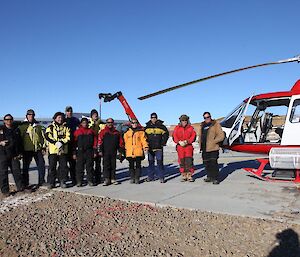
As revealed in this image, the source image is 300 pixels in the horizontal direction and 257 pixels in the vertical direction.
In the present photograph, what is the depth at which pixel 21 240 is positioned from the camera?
462 centimetres

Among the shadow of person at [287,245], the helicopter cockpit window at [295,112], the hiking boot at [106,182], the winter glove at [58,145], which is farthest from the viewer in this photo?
the hiking boot at [106,182]

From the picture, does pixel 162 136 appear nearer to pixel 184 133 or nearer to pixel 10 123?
pixel 184 133

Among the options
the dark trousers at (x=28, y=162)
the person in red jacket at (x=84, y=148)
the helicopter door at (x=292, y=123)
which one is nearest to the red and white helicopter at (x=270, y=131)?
the helicopter door at (x=292, y=123)

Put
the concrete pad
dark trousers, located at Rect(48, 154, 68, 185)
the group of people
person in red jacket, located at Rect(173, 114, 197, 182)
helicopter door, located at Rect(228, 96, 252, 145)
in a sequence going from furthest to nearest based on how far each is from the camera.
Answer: helicopter door, located at Rect(228, 96, 252, 145), person in red jacket, located at Rect(173, 114, 197, 182), dark trousers, located at Rect(48, 154, 68, 185), the group of people, the concrete pad

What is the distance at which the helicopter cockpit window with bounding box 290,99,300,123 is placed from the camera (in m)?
8.32

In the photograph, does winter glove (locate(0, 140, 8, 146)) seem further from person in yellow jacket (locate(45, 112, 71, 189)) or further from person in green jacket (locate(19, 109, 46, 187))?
person in yellow jacket (locate(45, 112, 71, 189))

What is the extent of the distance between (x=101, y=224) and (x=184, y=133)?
422 centimetres

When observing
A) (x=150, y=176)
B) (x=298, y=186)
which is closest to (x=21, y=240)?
(x=150, y=176)

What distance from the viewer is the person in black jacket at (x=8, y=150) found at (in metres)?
7.30

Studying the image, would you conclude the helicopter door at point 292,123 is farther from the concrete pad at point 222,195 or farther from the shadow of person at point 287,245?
the shadow of person at point 287,245

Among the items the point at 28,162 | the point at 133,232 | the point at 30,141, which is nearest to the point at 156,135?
the point at 30,141

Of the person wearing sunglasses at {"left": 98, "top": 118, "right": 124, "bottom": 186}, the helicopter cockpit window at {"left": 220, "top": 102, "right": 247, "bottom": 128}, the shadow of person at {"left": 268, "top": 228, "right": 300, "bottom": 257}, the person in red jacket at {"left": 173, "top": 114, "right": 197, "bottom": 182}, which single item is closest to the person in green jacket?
the person wearing sunglasses at {"left": 98, "top": 118, "right": 124, "bottom": 186}

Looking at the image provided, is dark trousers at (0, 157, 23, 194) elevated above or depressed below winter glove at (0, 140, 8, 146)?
below

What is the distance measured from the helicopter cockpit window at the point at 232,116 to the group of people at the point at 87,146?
2.85 feet
